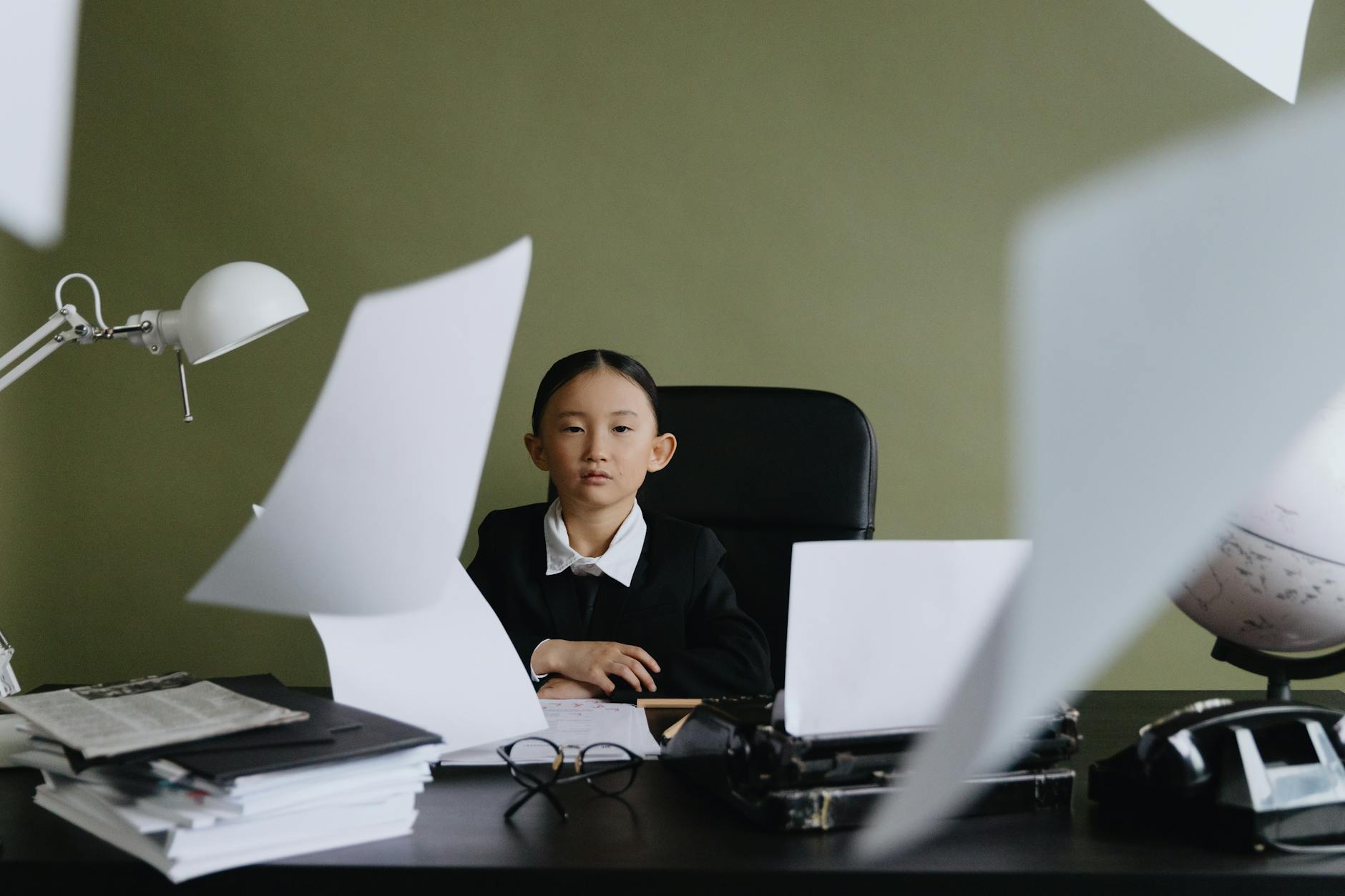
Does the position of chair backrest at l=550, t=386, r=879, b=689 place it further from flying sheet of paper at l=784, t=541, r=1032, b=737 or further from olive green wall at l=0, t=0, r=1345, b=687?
flying sheet of paper at l=784, t=541, r=1032, b=737

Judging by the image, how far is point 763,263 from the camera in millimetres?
2166

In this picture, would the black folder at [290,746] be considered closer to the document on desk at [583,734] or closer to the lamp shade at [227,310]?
the document on desk at [583,734]

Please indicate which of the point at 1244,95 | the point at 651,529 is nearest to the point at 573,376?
the point at 651,529

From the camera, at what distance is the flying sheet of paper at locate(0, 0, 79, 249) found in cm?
216

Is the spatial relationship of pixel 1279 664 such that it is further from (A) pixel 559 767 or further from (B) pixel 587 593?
(B) pixel 587 593

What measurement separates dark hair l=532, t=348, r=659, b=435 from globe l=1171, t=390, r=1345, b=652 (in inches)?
34.9

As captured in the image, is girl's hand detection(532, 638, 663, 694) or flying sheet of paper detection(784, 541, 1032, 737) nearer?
flying sheet of paper detection(784, 541, 1032, 737)

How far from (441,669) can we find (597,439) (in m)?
0.66

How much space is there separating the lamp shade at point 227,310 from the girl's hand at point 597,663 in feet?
1.60

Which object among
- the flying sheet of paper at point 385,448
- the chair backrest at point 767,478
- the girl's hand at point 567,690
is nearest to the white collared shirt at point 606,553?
the chair backrest at point 767,478

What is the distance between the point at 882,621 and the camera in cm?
65

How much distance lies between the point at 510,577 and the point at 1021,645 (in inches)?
48.6

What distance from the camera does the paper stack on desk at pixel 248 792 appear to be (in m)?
0.59

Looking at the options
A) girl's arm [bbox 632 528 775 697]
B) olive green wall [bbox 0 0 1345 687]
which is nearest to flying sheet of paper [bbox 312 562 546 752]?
girl's arm [bbox 632 528 775 697]
